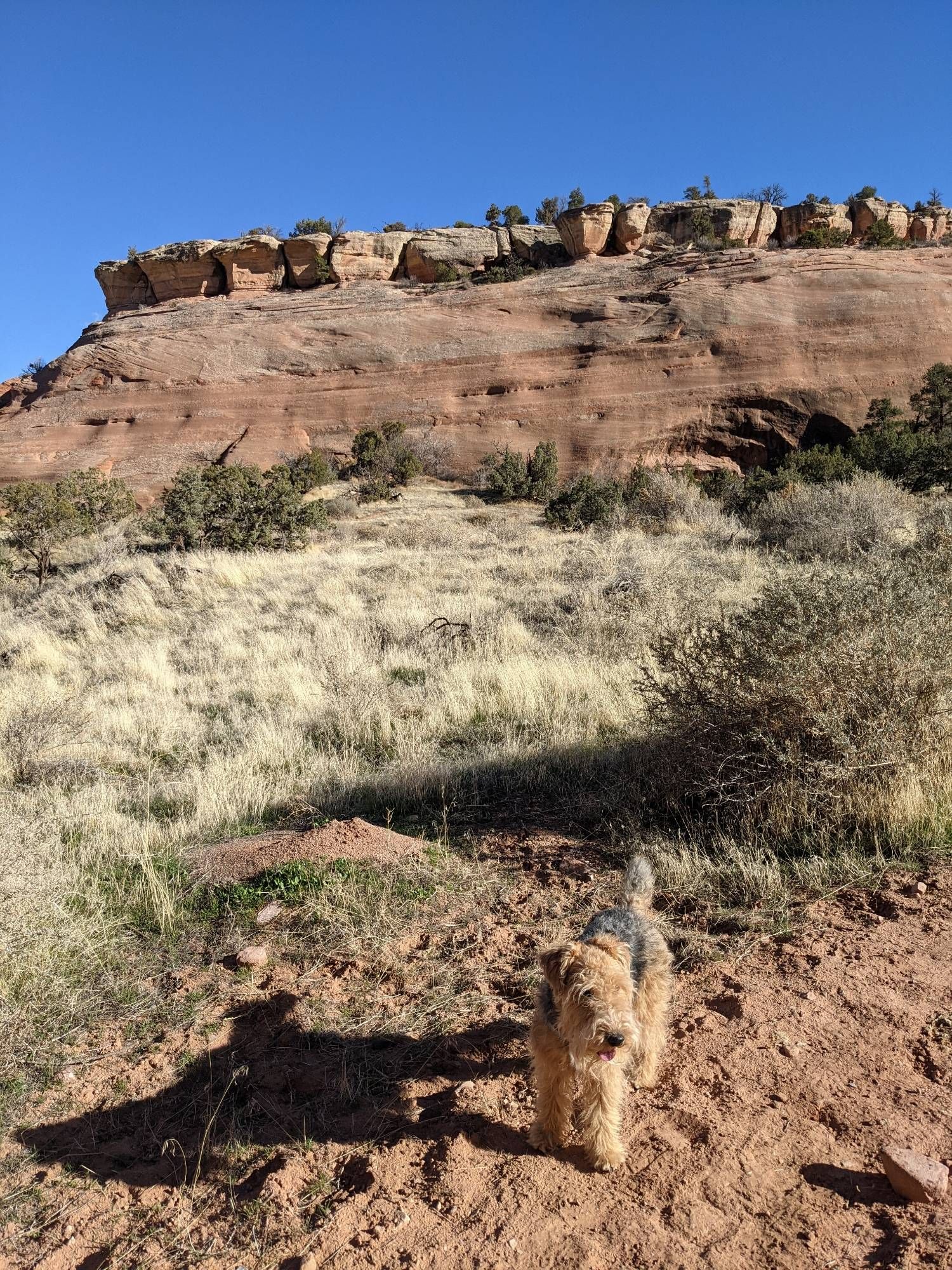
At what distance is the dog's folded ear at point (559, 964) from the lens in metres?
2.08

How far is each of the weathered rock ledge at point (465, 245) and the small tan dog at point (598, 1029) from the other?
38.8 m

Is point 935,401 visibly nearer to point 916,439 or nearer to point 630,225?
point 916,439

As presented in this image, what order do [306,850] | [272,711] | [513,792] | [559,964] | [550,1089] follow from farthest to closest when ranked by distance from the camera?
[272,711]
[513,792]
[306,850]
[550,1089]
[559,964]

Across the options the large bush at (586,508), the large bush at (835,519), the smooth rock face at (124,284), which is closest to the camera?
the large bush at (835,519)

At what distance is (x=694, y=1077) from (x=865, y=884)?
1486 millimetres

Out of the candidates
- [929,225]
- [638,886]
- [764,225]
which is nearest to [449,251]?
[764,225]

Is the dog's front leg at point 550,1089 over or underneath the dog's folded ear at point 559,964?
underneath

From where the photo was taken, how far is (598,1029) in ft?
6.49

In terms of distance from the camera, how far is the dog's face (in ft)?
6.48

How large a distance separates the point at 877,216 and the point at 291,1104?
143 ft

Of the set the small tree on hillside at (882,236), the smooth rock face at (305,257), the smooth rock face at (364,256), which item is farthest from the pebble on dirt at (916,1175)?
the smooth rock face at (305,257)

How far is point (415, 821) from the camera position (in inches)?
185

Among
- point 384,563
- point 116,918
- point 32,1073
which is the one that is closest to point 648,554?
point 384,563

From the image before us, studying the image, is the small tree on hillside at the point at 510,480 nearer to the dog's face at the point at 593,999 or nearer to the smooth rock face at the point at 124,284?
the dog's face at the point at 593,999
